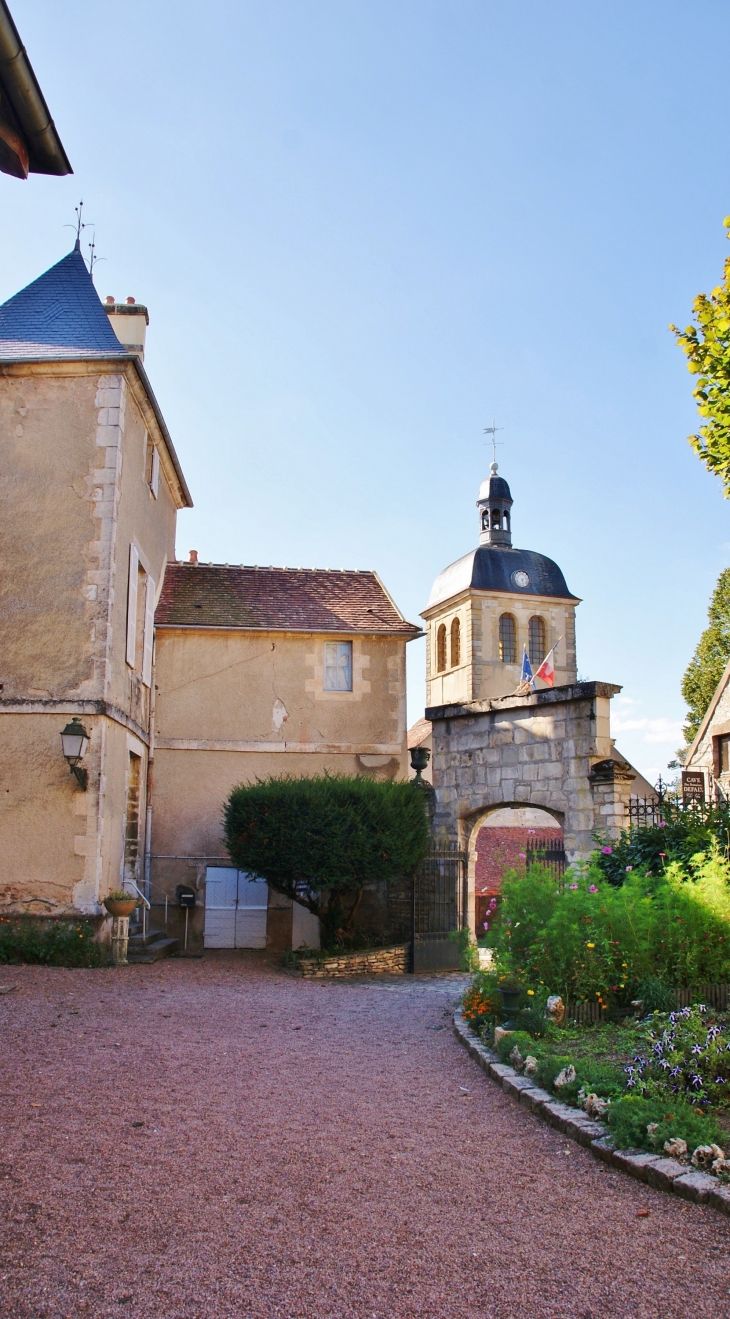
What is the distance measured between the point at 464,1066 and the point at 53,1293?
3.90 m

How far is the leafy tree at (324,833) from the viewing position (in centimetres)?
1230

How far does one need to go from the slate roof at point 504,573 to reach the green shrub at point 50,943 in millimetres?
29839

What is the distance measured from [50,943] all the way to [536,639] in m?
31.5

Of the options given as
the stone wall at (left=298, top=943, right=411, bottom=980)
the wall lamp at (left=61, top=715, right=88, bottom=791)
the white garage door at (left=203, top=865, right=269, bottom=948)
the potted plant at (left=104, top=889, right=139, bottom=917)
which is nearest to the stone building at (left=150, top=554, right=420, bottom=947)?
the white garage door at (left=203, top=865, right=269, bottom=948)

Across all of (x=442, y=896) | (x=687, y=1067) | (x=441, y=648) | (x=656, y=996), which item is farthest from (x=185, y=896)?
(x=441, y=648)

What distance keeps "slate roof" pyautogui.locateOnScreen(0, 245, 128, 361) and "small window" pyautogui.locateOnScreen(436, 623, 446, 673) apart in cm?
2962

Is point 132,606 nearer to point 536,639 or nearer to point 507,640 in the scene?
point 507,640

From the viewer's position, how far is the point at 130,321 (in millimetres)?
16125

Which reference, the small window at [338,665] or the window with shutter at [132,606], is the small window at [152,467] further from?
the small window at [338,665]

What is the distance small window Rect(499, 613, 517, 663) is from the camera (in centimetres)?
3969

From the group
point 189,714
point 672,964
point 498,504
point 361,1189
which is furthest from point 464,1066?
point 498,504

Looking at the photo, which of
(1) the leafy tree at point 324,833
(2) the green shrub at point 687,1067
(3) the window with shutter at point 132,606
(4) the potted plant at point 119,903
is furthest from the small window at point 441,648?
(2) the green shrub at point 687,1067

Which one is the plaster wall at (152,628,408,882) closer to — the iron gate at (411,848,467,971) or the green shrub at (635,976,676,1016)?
the iron gate at (411,848,467,971)

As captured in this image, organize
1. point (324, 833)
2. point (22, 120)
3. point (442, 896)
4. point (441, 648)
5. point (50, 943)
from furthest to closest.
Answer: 1. point (441, 648)
2. point (442, 896)
3. point (324, 833)
4. point (50, 943)
5. point (22, 120)
